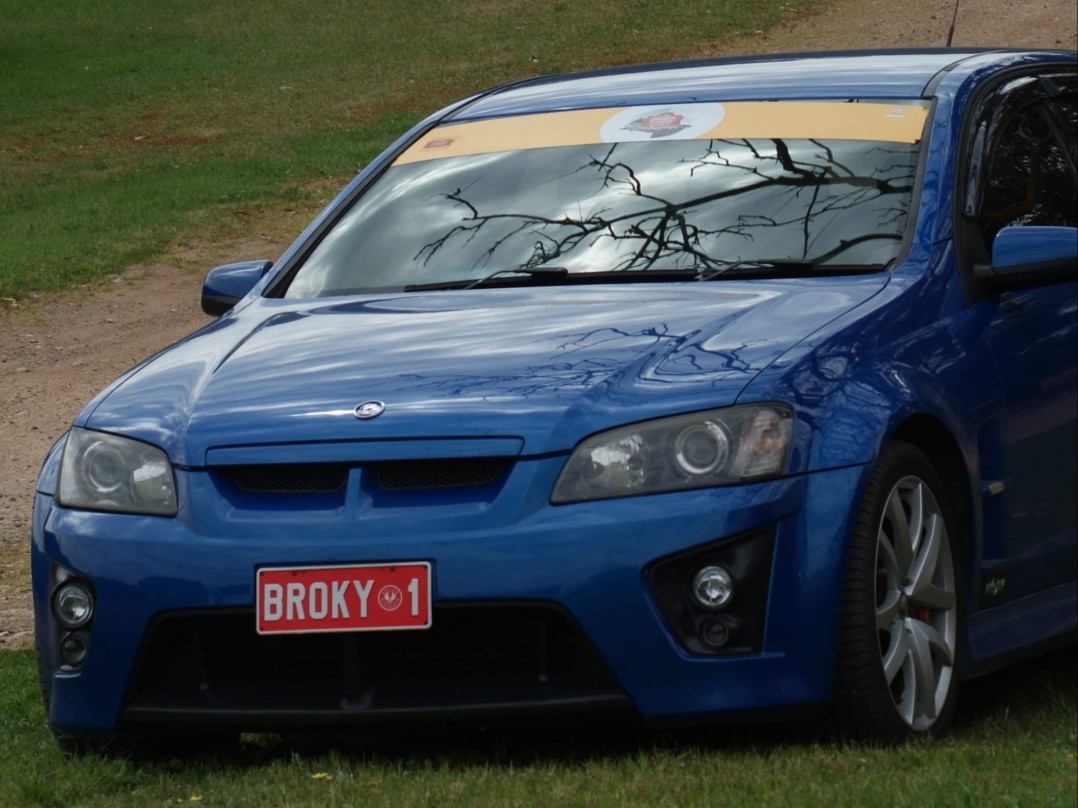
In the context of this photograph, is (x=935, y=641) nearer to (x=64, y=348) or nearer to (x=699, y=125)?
(x=699, y=125)

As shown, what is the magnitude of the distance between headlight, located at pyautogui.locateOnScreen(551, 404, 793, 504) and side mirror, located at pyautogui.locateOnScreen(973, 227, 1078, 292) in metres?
1.08

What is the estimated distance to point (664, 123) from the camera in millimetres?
5547

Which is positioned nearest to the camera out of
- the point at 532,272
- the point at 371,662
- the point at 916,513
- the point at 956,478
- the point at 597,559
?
the point at 597,559

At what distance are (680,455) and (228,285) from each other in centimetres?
207

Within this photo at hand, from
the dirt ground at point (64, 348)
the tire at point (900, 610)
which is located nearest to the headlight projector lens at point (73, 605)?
the tire at point (900, 610)

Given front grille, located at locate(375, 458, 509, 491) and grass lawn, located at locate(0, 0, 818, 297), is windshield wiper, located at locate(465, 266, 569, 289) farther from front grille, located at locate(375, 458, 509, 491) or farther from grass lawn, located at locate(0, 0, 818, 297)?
grass lawn, located at locate(0, 0, 818, 297)

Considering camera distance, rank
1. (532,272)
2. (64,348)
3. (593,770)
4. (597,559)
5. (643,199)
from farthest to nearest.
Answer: (64,348)
(643,199)
(532,272)
(593,770)
(597,559)

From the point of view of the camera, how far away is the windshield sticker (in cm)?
534

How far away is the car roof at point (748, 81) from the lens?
18.3 feet

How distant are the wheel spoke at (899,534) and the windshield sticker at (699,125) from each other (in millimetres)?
1291

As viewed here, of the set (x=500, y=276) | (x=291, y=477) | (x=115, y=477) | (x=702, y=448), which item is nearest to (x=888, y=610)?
(x=702, y=448)

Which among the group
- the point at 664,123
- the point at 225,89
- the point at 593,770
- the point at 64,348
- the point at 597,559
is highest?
the point at 664,123

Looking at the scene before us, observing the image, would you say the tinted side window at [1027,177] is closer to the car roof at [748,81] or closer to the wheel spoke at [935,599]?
the car roof at [748,81]

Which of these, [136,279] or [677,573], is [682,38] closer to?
[136,279]
